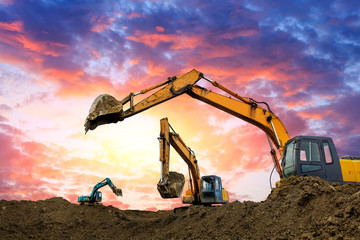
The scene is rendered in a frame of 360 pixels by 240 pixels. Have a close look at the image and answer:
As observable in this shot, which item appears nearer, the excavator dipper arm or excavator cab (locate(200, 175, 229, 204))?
the excavator dipper arm

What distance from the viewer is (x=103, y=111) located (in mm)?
10211

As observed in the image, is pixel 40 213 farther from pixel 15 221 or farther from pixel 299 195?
pixel 299 195

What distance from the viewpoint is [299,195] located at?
684cm

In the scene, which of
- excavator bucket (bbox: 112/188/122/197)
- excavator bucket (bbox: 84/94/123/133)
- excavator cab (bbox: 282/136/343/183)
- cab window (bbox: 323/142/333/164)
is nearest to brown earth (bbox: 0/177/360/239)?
excavator cab (bbox: 282/136/343/183)

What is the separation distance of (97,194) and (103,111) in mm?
8245

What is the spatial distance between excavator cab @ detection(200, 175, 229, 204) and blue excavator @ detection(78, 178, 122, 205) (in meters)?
5.05

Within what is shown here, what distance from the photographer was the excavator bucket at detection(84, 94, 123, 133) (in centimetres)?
1007

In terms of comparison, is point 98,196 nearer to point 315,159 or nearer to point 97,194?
point 97,194

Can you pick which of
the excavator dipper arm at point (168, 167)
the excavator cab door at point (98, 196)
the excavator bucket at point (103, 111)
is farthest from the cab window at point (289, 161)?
the excavator cab door at point (98, 196)

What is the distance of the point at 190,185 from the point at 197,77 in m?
5.99

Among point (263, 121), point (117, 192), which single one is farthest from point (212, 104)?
point (117, 192)

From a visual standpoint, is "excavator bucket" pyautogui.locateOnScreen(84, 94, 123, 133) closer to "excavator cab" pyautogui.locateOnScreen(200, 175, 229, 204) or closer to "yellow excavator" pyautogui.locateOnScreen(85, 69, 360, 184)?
"yellow excavator" pyautogui.locateOnScreen(85, 69, 360, 184)

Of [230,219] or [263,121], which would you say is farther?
[263,121]

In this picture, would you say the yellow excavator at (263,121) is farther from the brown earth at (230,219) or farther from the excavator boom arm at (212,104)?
the brown earth at (230,219)
